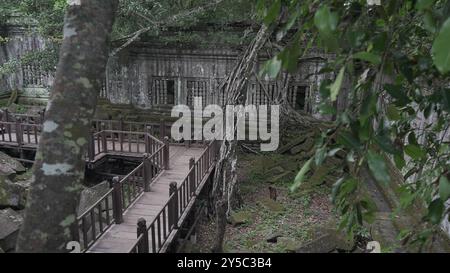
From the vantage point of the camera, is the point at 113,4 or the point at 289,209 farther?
the point at 289,209

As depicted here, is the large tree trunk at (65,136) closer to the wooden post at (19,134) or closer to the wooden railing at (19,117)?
the wooden post at (19,134)

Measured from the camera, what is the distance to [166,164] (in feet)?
32.4

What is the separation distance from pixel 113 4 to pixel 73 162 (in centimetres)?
117

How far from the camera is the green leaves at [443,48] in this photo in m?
1.09

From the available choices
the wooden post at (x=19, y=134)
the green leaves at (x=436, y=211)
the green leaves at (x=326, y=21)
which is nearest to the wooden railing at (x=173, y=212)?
the green leaves at (x=436, y=211)

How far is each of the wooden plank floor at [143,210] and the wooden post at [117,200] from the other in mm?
131

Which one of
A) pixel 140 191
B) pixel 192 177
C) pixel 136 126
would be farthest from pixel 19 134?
pixel 192 177

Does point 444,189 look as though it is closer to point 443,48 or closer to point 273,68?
point 443,48

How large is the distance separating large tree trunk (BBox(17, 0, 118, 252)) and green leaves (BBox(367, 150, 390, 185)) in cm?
195

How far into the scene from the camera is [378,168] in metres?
1.54

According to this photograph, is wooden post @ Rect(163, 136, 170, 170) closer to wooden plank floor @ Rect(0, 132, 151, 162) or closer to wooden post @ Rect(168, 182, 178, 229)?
wooden plank floor @ Rect(0, 132, 151, 162)

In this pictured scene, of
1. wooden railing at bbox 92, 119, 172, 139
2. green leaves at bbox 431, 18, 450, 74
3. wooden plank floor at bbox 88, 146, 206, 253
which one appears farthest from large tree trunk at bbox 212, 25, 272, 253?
green leaves at bbox 431, 18, 450, 74

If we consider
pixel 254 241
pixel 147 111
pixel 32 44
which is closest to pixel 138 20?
pixel 147 111
